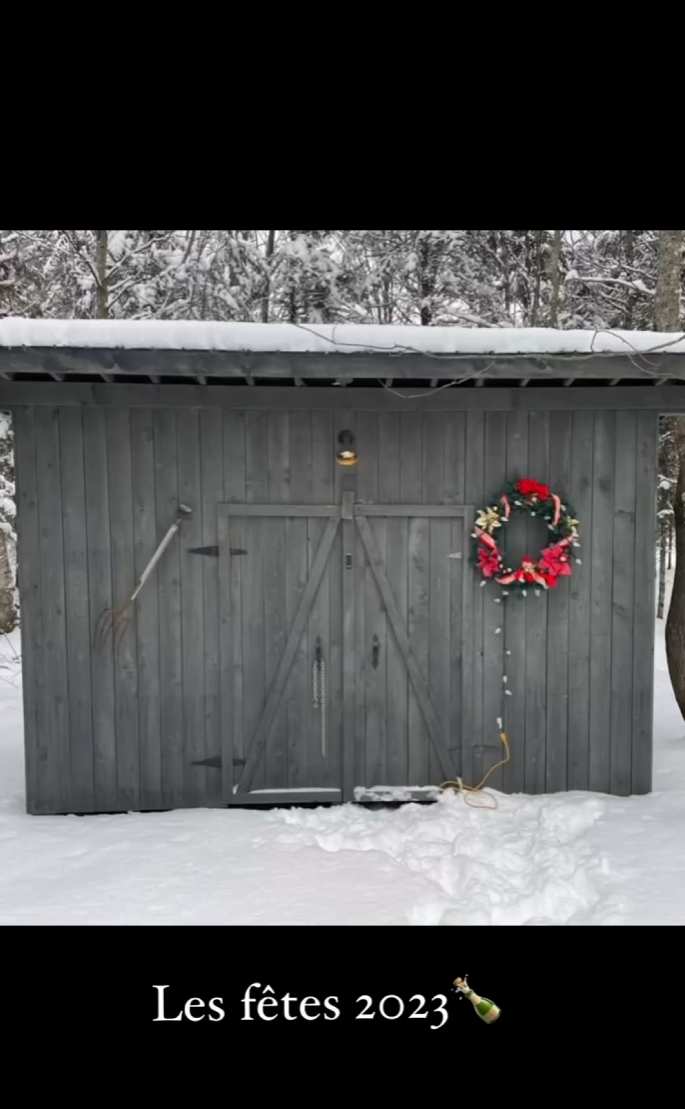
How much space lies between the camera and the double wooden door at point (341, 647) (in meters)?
3.59

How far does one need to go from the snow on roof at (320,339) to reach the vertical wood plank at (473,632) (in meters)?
0.58

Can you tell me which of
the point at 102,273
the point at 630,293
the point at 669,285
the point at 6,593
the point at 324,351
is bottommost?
the point at 6,593

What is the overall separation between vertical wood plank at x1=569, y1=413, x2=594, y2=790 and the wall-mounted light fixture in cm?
127

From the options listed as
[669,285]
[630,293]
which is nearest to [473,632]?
[669,285]

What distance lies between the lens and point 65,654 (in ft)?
11.7

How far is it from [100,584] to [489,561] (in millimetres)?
2204

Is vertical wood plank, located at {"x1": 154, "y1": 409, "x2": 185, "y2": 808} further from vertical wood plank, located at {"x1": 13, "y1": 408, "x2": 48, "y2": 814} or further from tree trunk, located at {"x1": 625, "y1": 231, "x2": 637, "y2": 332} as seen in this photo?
tree trunk, located at {"x1": 625, "y1": 231, "x2": 637, "y2": 332}

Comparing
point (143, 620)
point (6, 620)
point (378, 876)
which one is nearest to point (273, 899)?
→ point (378, 876)

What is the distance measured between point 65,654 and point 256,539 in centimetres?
127

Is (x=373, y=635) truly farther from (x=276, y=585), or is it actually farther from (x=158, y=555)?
(x=158, y=555)

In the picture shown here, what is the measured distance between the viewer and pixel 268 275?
7.87 meters

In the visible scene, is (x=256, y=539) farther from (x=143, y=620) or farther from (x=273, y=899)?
(x=273, y=899)

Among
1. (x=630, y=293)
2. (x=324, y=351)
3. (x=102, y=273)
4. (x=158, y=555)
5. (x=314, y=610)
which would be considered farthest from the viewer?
(x=630, y=293)
